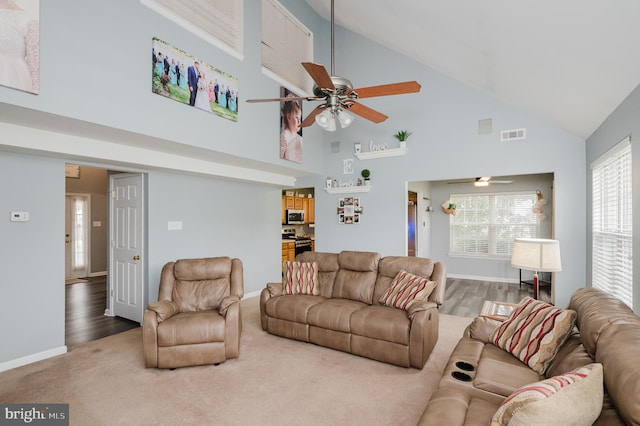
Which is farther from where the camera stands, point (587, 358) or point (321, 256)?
point (321, 256)

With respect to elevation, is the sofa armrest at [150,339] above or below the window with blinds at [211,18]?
below

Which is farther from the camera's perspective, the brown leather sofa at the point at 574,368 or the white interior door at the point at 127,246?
the white interior door at the point at 127,246

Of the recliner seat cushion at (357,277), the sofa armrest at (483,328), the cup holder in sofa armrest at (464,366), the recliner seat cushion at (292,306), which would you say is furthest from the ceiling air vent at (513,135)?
the cup holder in sofa armrest at (464,366)

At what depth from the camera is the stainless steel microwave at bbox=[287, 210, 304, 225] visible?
838cm

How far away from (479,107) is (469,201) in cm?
338

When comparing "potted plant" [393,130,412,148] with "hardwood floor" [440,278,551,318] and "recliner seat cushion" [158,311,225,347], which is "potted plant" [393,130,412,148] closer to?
"hardwood floor" [440,278,551,318]

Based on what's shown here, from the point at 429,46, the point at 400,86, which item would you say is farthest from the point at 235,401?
the point at 429,46

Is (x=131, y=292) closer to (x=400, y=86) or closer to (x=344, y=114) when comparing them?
(x=344, y=114)

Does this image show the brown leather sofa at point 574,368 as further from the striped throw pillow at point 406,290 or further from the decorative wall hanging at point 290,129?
the decorative wall hanging at point 290,129

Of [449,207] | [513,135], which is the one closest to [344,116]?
[513,135]

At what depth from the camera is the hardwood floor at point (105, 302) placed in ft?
13.9

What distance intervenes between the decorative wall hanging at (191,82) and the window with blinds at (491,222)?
19.3 feet

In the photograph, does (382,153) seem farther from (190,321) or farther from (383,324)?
(190,321)

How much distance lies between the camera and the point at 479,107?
4.86 metres
